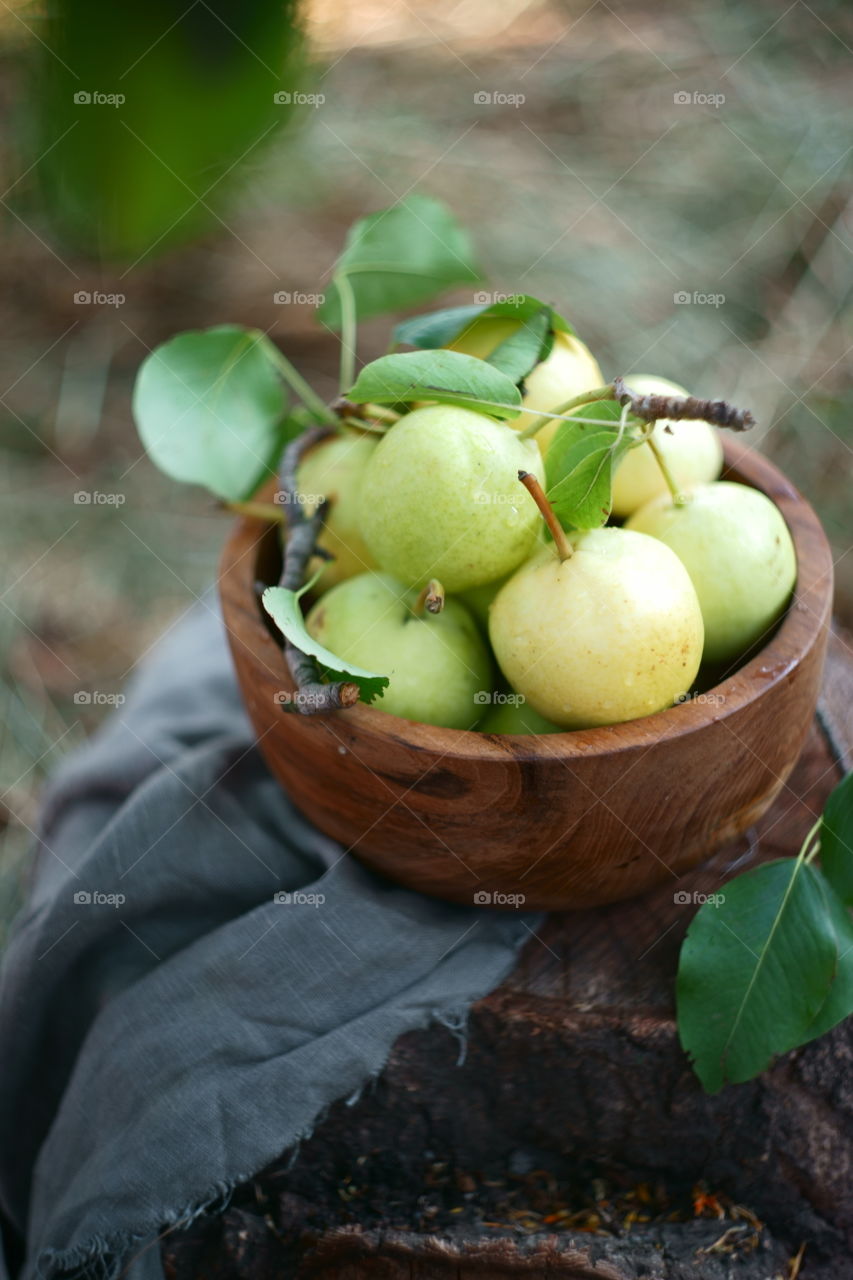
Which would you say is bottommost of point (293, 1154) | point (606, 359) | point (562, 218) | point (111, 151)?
point (293, 1154)

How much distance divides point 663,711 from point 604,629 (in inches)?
2.7

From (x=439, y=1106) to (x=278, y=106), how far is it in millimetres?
762

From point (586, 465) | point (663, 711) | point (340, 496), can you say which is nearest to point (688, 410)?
point (586, 465)

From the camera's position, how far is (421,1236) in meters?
0.77

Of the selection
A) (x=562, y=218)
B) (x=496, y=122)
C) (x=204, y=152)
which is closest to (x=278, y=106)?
(x=204, y=152)

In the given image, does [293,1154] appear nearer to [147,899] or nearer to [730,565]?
[147,899]

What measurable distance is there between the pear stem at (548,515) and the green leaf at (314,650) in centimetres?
15

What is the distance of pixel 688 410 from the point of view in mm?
688

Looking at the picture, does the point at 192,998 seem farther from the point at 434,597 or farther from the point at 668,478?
the point at 668,478

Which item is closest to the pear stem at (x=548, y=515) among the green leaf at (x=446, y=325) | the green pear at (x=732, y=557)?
the green pear at (x=732, y=557)

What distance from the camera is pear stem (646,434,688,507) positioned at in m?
0.75

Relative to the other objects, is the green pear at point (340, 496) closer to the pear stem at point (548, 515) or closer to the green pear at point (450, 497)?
the green pear at point (450, 497)

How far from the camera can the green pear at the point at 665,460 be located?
2.74 ft

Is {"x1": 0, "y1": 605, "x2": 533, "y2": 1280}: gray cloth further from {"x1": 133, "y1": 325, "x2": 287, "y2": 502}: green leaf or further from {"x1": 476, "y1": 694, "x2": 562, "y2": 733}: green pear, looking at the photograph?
{"x1": 133, "y1": 325, "x2": 287, "y2": 502}: green leaf
